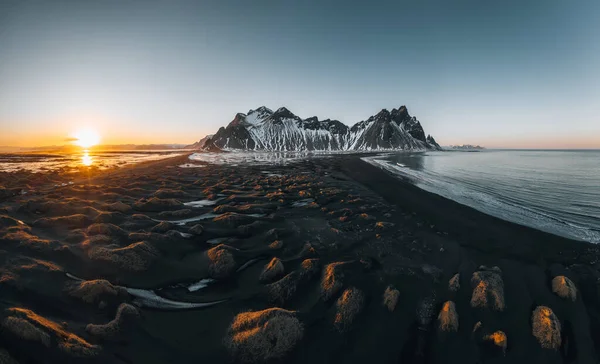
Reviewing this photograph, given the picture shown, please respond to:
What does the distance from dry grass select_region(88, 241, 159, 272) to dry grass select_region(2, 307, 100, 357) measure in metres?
4.05

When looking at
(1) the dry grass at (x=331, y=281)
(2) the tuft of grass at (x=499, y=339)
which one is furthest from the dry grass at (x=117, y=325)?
(2) the tuft of grass at (x=499, y=339)

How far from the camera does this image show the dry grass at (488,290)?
9.06 meters

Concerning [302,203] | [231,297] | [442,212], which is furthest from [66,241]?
[442,212]

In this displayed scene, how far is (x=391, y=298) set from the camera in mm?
9211

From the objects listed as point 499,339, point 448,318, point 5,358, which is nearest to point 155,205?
point 5,358

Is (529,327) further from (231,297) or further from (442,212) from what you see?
(442,212)

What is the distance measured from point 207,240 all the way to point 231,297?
6049 millimetres

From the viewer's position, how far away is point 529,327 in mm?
8141

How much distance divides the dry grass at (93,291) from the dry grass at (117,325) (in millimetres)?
961

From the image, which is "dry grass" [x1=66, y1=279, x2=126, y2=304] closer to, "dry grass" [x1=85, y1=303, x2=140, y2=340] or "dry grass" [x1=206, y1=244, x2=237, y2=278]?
"dry grass" [x1=85, y1=303, x2=140, y2=340]

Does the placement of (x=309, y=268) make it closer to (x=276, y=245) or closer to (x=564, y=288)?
(x=276, y=245)

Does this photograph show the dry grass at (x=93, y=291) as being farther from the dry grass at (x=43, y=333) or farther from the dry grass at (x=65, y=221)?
the dry grass at (x=65, y=221)

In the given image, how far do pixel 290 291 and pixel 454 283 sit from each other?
7.35 meters

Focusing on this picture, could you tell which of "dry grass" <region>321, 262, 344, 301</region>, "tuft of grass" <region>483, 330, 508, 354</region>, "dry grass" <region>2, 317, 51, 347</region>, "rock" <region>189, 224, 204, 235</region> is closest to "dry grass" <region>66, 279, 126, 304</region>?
"dry grass" <region>2, 317, 51, 347</region>
